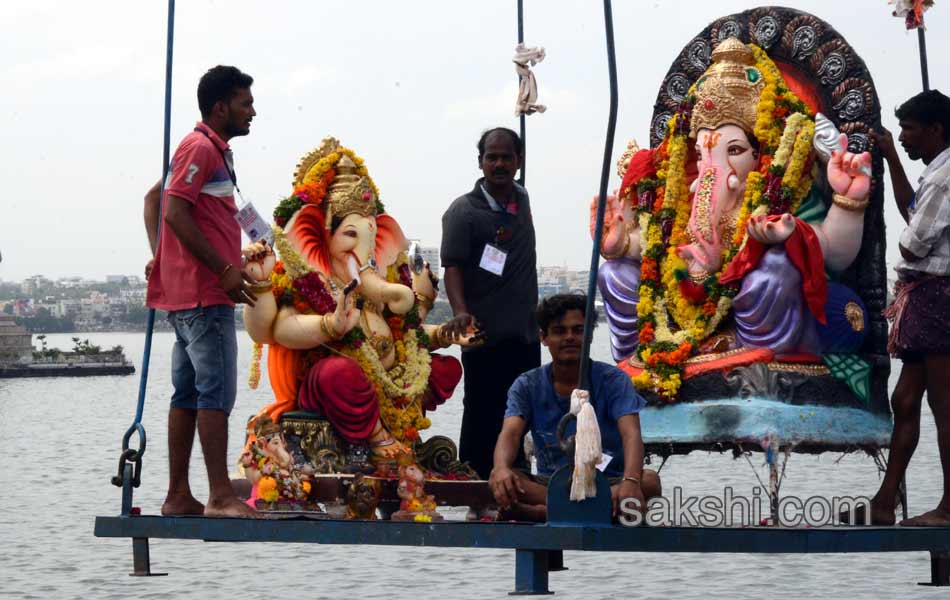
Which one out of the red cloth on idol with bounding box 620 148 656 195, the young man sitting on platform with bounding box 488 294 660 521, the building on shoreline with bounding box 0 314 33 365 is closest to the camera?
the young man sitting on platform with bounding box 488 294 660 521

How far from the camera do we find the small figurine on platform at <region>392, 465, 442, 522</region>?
10797mm

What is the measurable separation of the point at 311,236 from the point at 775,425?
2.77 meters

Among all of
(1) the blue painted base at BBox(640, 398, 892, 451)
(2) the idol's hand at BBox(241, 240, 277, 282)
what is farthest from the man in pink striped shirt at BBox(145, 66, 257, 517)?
(1) the blue painted base at BBox(640, 398, 892, 451)

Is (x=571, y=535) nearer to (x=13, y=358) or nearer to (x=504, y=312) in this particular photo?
(x=504, y=312)

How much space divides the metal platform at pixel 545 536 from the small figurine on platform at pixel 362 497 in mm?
1288

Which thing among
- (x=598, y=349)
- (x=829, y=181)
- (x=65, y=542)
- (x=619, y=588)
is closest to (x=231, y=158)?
(x=829, y=181)

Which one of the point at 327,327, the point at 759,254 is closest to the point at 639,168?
the point at 759,254

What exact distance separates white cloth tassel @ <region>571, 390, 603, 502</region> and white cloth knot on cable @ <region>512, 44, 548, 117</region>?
9.42 feet

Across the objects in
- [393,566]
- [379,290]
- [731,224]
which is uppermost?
[731,224]

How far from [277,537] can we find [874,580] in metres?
8.99

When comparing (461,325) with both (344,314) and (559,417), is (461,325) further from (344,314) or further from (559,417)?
(559,417)

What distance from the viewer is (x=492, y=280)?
11102mm

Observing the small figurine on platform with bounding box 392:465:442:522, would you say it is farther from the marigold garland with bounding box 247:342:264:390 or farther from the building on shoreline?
the building on shoreline

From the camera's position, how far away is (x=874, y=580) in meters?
17.1
